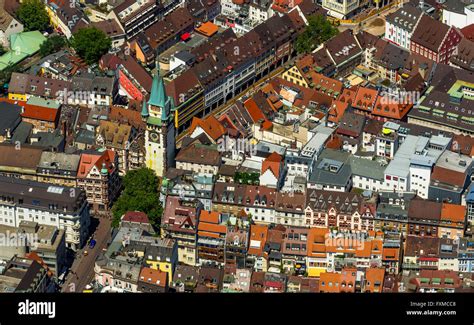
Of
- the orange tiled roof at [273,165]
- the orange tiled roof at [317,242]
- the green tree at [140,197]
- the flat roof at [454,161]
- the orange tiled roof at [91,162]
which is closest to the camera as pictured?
the orange tiled roof at [317,242]

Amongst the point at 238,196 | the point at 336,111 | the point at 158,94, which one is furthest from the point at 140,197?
the point at 336,111

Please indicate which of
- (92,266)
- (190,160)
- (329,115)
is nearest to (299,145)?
(329,115)

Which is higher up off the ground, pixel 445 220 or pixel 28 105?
pixel 28 105

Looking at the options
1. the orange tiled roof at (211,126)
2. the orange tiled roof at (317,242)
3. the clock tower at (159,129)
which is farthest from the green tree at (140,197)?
the orange tiled roof at (317,242)

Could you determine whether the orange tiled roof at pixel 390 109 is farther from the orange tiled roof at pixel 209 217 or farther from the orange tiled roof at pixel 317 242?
the orange tiled roof at pixel 209 217

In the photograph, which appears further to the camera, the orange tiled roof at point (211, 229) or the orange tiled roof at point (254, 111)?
the orange tiled roof at point (254, 111)

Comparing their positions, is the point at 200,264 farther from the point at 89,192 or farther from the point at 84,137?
the point at 84,137
